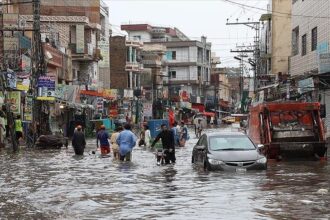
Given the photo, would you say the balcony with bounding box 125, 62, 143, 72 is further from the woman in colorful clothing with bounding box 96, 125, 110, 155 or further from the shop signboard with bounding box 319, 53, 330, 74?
the shop signboard with bounding box 319, 53, 330, 74

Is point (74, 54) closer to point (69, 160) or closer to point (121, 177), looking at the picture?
point (69, 160)

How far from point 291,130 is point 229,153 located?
6.69m

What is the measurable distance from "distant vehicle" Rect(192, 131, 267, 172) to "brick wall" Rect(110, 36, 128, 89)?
61576 mm

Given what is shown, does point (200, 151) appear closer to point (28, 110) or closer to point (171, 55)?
point (28, 110)

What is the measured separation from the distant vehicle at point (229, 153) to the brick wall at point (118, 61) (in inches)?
2424

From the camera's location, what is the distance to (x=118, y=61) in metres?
82.4

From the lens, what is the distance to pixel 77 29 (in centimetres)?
5978

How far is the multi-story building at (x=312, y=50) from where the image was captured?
33.2 metres

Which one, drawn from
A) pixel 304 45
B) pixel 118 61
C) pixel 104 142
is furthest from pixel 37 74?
pixel 118 61

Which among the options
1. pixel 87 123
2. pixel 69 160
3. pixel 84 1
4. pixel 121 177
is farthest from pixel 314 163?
pixel 84 1

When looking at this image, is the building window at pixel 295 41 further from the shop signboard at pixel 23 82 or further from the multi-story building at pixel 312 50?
the shop signboard at pixel 23 82

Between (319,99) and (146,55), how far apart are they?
58.3 metres

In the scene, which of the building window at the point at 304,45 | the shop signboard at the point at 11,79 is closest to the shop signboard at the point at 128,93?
the building window at the point at 304,45

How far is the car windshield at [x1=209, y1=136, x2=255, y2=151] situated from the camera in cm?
1978
